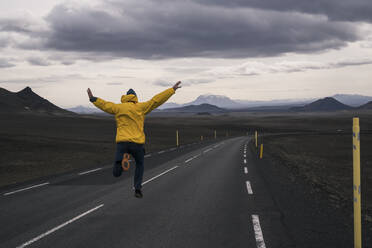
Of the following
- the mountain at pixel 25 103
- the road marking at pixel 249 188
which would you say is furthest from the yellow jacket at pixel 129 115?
the mountain at pixel 25 103

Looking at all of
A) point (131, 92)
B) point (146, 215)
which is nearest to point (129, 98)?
point (131, 92)

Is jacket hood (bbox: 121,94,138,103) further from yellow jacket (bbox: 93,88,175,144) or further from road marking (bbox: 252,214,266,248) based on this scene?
road marking (bbox: 252,214,266,248)

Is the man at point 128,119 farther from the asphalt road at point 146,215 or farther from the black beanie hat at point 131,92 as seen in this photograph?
the asphalt road at point 146,215

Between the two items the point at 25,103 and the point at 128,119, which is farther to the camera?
the point at 25,103

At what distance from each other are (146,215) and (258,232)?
7.71ft

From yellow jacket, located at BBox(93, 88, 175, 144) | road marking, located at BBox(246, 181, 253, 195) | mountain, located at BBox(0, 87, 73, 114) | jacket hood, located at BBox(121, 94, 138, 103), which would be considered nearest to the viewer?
yellow jacket, located at BBox(93, 88, 175, 144)

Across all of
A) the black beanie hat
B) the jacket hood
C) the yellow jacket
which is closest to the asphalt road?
the yellow jacket

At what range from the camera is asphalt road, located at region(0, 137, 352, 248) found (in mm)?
5387

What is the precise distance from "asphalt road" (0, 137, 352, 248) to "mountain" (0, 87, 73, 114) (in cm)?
11472

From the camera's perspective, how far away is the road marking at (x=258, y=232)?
5.16 m

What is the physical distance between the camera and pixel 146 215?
22.6ft

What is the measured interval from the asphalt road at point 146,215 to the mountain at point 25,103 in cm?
11472

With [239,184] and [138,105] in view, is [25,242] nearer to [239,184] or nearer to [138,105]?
[138,105]

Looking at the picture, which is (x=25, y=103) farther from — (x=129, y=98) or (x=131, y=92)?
(x=129, y=98)
